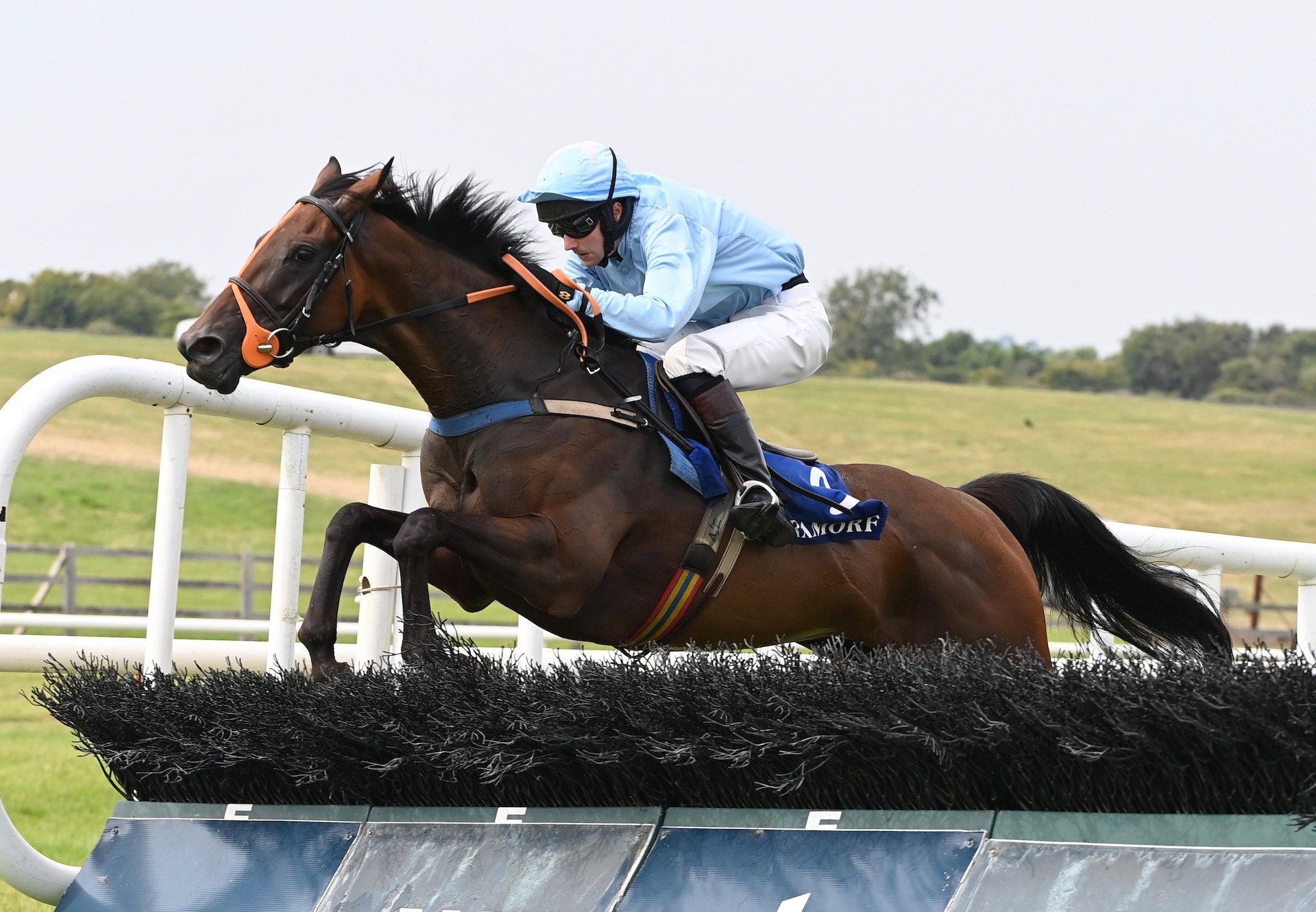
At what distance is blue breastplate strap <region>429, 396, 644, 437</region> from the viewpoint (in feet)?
11.4

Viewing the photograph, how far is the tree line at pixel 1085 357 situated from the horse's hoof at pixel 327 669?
4986 cm

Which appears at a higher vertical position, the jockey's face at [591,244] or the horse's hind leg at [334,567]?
the jockey's face at [591,244]

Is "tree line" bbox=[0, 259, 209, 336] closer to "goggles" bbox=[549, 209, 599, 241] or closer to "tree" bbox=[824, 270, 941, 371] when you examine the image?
"tree" bbox=[824, 270, 941, 371]

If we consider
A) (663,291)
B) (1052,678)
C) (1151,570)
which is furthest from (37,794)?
(1052,678)

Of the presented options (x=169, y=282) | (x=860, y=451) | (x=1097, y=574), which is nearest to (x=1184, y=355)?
(x=860, y=451)

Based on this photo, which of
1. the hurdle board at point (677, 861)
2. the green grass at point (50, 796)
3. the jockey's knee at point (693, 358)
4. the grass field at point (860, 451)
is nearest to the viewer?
the hurdle board at point (677, 861)

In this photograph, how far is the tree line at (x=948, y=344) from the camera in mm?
48312

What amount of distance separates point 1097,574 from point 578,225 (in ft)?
6.70

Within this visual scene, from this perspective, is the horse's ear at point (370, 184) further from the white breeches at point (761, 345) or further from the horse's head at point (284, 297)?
the white breeches at point (761, 345)

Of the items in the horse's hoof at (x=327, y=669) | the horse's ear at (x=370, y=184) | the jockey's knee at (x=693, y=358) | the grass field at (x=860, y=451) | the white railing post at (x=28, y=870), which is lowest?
the grass field at (x=860, y=451)

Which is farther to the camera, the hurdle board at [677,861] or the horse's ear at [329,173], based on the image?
the horse's ear at [329,173]

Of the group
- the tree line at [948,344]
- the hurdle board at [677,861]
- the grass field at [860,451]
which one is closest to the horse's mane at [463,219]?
the hurdle board at [677,861]

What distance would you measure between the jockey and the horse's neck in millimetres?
205

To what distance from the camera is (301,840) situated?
2.74 metres
